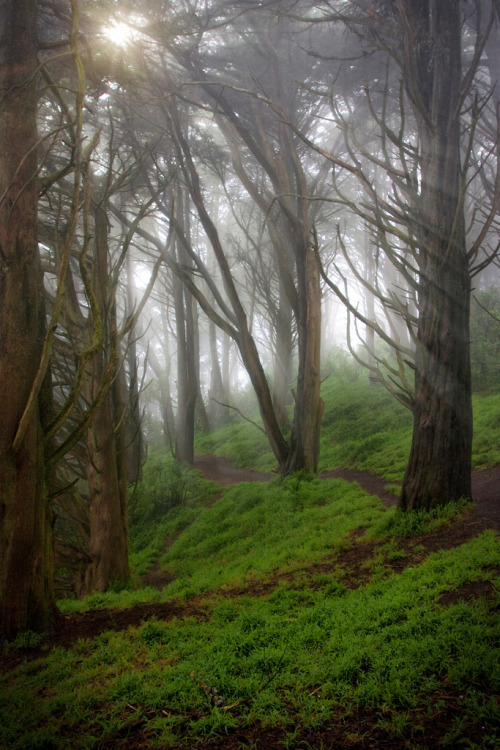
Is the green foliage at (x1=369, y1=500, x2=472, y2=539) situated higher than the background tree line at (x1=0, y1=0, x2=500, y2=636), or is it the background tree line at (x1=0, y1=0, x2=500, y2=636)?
the background tree line at (x1=0, y1=0, x2=500, y2=636)

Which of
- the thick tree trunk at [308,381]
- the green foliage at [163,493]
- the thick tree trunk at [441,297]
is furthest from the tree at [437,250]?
the green foliage at [163,493]

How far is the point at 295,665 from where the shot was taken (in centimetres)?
270

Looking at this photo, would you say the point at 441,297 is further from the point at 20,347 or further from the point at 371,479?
the point at 371,479

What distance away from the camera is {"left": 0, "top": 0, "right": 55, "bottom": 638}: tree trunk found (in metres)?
3.26

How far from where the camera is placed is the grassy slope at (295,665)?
2.20 m

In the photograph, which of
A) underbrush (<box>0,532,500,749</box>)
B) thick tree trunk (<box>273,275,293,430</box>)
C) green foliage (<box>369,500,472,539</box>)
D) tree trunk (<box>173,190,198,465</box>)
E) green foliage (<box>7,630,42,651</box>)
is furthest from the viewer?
thick tree trunk (<box>273,275,293,430</box>)

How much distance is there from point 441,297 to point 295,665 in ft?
12.7

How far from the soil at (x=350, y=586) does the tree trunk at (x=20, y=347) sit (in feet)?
1.23

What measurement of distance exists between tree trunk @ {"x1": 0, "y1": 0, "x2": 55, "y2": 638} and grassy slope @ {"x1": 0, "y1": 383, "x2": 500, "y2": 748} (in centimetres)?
51

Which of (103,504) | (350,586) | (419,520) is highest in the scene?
(103,504)

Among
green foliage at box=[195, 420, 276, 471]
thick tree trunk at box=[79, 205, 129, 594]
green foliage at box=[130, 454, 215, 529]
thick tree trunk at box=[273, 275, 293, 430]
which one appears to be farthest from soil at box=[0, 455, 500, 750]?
thick tree trunk at box=[273, 275, 293, 430]

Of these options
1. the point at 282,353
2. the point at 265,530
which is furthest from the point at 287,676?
Result: the point at 282,353

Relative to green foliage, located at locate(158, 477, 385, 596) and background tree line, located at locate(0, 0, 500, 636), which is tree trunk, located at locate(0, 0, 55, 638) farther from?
green foliage, located at locate(158, 477, 385, 596)

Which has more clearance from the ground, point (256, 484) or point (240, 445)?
point (240, 445)
